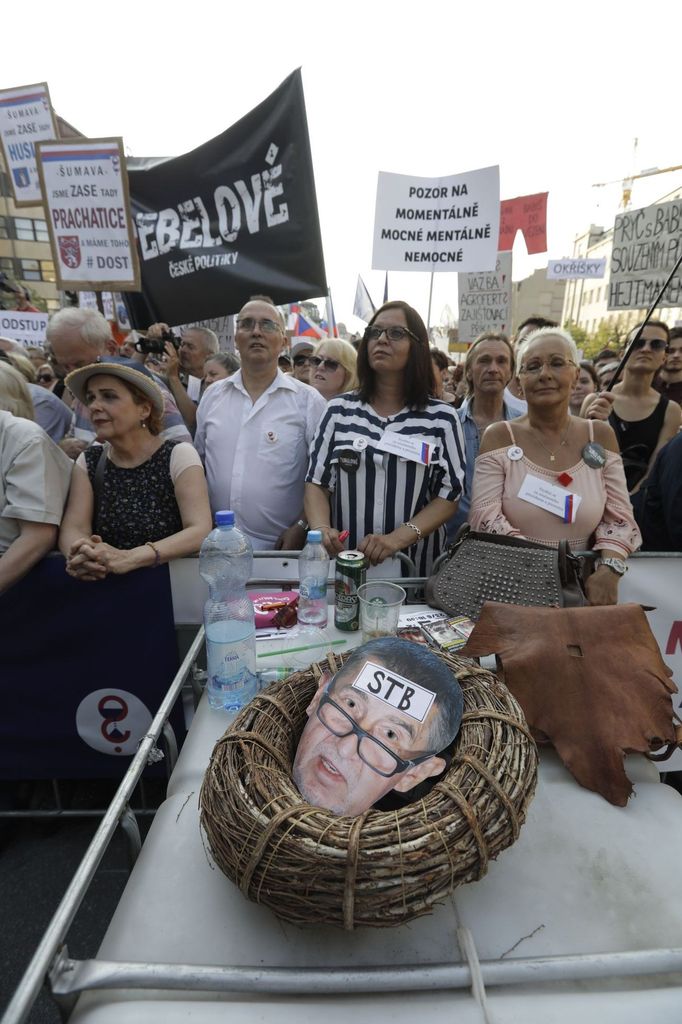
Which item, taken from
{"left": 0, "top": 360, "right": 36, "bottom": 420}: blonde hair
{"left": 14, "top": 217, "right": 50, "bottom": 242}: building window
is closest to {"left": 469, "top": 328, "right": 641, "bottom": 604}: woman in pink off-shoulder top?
{"left": 0, "top": 360, "right": 36, "bottom": 420}: blonde hair

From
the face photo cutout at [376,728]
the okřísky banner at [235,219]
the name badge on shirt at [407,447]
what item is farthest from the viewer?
the okřísky banner at [235,219]

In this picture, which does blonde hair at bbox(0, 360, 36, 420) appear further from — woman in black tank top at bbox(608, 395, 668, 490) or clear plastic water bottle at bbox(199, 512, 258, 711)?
woman in black tank top at bbox(608, 395, 668, 490)

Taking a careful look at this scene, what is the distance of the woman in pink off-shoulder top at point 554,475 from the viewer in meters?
2.23

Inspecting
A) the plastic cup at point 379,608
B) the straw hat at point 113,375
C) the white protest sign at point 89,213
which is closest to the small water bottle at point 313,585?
the plastic cup at point 379,608

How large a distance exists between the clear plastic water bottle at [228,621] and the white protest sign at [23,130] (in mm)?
5334

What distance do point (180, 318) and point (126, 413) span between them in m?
2.38

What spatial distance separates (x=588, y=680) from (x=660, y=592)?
1193mm

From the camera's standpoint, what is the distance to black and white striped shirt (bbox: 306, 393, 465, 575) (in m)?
2.47

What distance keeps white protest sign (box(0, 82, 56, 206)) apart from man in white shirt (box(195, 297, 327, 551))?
395 centimetres

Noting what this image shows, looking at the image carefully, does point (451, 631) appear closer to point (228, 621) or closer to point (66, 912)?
point (228, 621)

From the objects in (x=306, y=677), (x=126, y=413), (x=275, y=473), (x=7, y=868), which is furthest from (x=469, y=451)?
(x=7, y=868)

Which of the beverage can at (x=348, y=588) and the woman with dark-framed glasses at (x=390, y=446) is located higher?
the woman with dark-framed glasses at (x=390, y=446)

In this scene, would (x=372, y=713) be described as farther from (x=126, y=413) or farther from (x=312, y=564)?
(x=126, y=413)

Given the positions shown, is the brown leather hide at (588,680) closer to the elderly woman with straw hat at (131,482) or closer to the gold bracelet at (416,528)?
the gold bracelet at (416,528)
